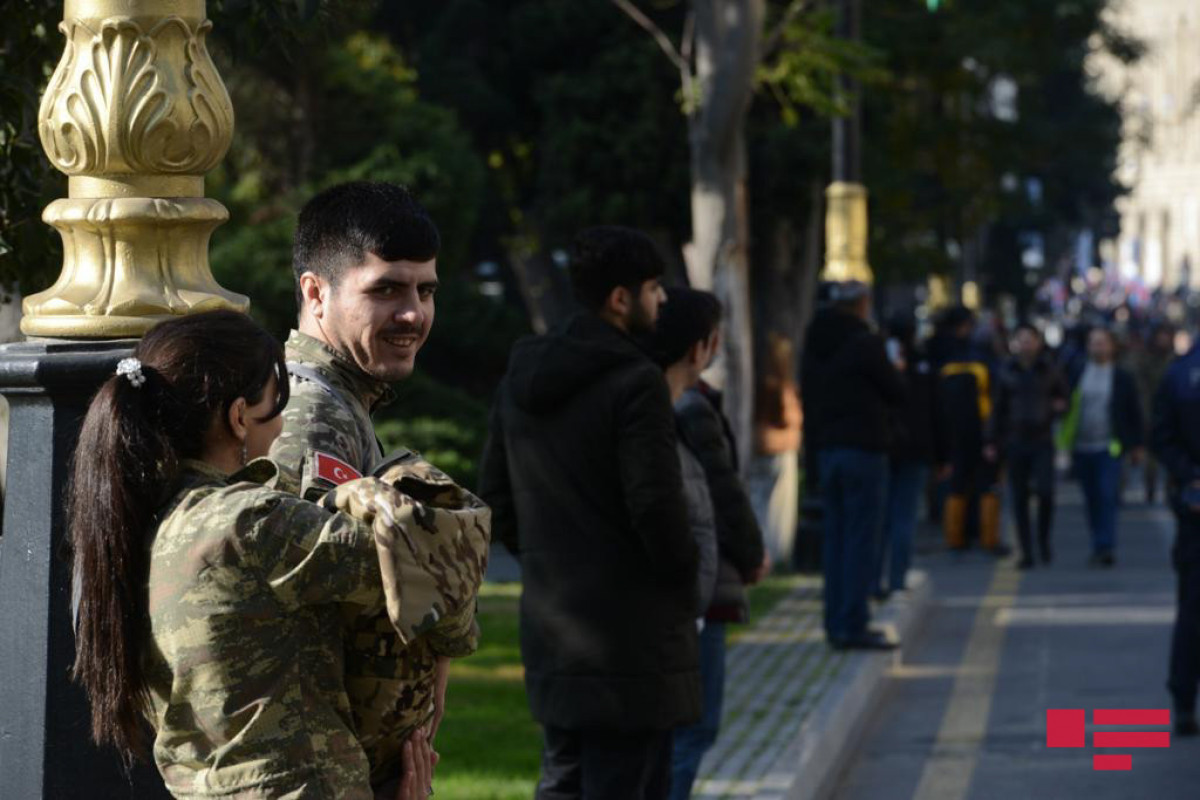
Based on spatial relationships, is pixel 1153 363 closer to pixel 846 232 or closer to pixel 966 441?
pixel 966 441

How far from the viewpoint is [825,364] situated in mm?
12719

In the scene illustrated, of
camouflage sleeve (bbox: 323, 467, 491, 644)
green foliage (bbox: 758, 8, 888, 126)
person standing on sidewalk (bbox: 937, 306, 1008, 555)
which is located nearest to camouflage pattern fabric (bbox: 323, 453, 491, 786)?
camouflage sleeve (bbox: 323, 467, 491, 644)

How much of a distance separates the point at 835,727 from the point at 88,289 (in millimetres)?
6186

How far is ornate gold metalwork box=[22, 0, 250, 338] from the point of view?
13.9 feet

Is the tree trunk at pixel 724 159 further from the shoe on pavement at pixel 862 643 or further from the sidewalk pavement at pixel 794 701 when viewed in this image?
the shoe on pavement at pixel 862 643

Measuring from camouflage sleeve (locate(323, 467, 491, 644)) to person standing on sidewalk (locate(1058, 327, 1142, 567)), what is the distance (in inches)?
616

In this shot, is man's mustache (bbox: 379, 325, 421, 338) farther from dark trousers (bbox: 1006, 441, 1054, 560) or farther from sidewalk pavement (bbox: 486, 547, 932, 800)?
dark trousers (bbox: 1006, 441, 1054, 560)

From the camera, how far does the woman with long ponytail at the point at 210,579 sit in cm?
340

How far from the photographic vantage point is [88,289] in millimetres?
4258

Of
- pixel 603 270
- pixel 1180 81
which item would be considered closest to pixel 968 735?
pixel 603 270

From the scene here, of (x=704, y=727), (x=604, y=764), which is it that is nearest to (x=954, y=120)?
(x=704, y=727)

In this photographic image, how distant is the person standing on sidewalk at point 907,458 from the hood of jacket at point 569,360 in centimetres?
791

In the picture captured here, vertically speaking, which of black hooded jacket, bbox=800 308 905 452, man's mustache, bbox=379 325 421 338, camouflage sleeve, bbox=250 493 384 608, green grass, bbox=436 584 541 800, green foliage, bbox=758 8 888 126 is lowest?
green grass, bbox=436 584 541 800

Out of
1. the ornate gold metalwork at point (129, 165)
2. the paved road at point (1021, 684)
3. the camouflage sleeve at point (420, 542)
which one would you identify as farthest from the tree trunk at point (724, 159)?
the camouflage sleeve at point (420, 542)
